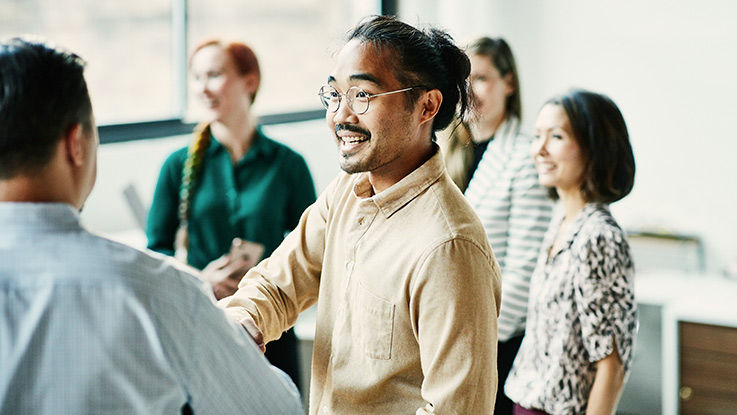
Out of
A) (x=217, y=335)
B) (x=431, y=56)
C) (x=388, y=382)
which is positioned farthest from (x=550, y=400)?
(x=217, y=335)

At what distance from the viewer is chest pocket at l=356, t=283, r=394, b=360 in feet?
4.51

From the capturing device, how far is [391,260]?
1.39m

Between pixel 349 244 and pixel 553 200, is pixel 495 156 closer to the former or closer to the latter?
pixel 553 200

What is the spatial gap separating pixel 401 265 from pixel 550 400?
82 cm

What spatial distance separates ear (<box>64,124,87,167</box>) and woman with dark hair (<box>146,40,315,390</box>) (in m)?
1.40

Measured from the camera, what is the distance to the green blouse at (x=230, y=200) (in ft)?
8.30

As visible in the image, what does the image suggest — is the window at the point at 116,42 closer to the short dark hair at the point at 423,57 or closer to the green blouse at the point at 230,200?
the green blouse at the point at 230,200

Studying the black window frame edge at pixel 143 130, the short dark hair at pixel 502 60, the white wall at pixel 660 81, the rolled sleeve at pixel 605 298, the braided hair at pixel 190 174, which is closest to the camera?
the rolled sleeve at pixel 605 298

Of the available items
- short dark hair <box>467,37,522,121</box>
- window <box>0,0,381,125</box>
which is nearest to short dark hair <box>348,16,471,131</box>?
short dark hair <box>467,37,522,121</box>

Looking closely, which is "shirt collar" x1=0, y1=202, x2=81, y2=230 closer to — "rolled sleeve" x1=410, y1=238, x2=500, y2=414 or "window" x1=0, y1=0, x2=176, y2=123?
"rolled sleeve" x1=410, y1=238, x2=500, y2=414

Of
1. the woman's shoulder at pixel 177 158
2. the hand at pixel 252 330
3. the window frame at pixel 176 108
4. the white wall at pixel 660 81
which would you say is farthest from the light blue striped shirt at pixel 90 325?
the white wall at pixel 660 81

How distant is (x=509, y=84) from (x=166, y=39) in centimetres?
185

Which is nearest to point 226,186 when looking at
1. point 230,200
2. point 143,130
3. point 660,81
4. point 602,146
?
point 230,200

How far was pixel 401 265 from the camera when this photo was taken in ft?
4.49
